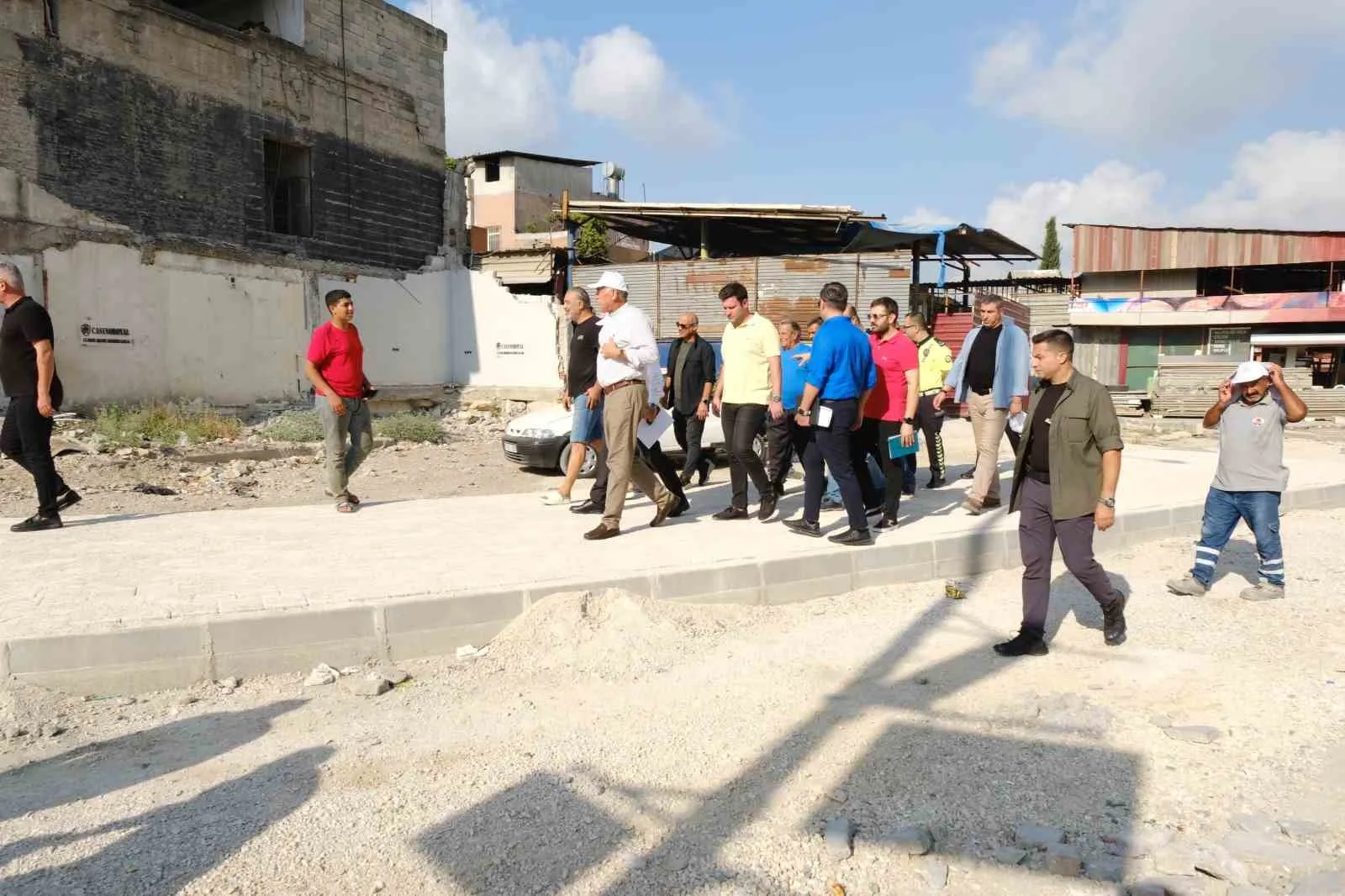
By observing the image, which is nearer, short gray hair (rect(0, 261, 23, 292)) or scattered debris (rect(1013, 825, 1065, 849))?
scattered debris (rect(1013, 825, 1065, 849))

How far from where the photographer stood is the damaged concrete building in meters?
13.8

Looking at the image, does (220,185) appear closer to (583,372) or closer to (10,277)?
(10,277)

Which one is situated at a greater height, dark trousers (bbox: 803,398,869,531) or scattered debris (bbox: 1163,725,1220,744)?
dark trousers (bbox: 803,398,869,531)

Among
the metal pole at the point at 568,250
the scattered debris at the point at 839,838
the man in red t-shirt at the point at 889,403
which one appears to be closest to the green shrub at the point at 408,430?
the metal pole at the point at 568,250

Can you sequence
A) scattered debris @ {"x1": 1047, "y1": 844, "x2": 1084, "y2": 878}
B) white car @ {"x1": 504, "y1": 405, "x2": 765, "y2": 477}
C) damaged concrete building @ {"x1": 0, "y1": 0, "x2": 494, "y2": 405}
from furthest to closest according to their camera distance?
damaged concrete building @ {"x1": 0, "y1": 0, "x2": 494, "y2": 405} → white car @ {"x1": 504, "y1": 405, "x2": 765, "y2": 477} → scattered debris @ {"x1": 1047, "y1": 844, "x2": 1084, "y2": 878}

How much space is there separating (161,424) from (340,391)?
28.1 feet

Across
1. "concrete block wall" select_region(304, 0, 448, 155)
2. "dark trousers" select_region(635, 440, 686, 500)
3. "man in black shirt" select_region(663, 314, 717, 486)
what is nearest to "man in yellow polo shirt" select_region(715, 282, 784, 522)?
"dark trousers" select_region(635, 440, 686, 500)

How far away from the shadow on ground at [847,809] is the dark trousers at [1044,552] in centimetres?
82

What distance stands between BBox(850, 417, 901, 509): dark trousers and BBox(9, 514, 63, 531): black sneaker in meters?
5.68

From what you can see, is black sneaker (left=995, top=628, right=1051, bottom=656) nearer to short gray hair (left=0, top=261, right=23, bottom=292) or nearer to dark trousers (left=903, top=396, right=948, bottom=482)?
dark trousers (left=903, top=396, right=948, bottom=482)

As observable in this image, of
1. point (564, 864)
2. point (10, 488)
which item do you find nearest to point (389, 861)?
point (564, 864)

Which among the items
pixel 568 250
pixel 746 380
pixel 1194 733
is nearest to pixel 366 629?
pixel 746 380

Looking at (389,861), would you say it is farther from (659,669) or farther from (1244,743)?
(1244,743)

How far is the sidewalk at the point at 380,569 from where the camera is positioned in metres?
4.12
